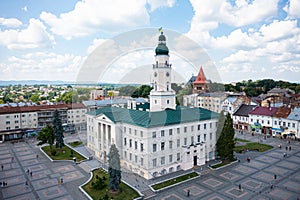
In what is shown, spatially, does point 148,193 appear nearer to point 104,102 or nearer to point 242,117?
point 242,117

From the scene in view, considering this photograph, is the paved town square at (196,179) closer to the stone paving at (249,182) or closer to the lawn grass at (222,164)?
the stone paving at (249,182)

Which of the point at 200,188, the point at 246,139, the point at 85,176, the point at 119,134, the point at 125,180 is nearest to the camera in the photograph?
the point at 200,188

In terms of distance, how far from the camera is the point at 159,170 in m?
35.3

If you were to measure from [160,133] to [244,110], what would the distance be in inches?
1863

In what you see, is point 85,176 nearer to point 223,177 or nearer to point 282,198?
point 223,177

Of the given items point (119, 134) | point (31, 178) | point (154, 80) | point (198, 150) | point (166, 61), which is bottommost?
point (31, 178)

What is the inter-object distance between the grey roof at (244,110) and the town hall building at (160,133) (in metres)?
32.6

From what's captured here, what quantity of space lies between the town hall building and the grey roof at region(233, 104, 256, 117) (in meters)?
32.6

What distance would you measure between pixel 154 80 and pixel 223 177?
66.2 ft

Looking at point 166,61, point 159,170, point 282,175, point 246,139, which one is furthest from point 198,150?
point 246,139

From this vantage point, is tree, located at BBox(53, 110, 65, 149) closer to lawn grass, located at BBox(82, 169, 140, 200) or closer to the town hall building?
the town hall building

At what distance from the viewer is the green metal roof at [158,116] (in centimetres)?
3506

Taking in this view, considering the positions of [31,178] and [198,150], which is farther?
[198,150]

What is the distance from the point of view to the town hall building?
34.7 m
